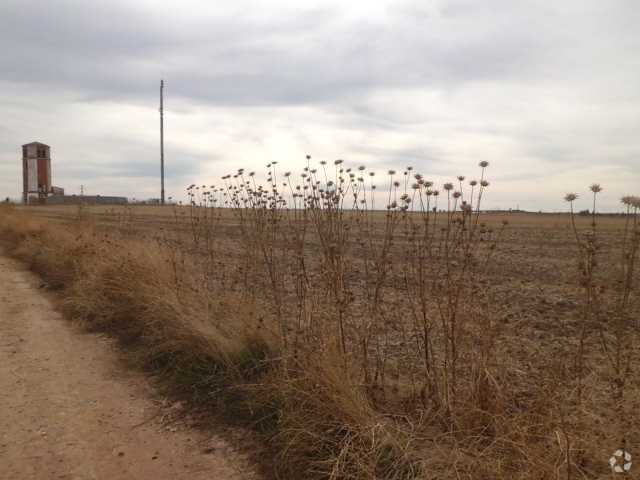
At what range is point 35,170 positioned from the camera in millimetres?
59938

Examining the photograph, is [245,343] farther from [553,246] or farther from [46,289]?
[553,246]

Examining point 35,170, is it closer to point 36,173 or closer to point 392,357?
point 36,173

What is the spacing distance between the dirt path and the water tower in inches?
2404

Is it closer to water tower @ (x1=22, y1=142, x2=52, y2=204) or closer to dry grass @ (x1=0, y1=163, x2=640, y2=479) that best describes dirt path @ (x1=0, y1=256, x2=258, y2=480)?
dry grass @ (x1=0, y1=163, x2=640, y2=479)

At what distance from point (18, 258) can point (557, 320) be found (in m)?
12.2

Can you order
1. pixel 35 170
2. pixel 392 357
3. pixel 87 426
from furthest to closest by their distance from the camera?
pixel 35 170, pixel 392 357, pixel 87 426

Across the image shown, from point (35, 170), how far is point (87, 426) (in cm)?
6490

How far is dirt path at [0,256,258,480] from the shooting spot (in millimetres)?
3172

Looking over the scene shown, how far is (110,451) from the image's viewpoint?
3375 mm

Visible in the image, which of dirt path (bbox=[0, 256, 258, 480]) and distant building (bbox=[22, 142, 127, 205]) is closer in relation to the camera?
dirt path (bbox=[0, 256, 258, 480])

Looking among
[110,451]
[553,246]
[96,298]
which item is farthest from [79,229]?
[553,246]

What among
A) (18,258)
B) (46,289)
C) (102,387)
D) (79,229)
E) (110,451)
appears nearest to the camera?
(110,451)

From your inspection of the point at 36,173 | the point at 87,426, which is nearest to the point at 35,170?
the point at 36,173

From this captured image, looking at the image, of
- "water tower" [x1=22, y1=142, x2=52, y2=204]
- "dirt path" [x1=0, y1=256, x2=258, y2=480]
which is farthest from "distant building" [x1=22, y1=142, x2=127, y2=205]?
"dirt path" [x1=0, y1=256, x2=258, y2=480]
